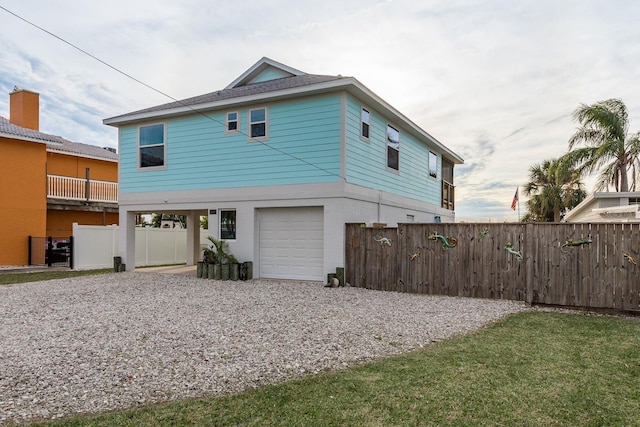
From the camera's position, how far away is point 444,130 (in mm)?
19047

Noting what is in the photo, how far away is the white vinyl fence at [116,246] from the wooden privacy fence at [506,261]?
10.9 metres

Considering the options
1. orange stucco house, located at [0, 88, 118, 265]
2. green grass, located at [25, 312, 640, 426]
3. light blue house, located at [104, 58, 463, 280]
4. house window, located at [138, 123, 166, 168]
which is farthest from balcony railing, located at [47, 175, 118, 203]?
green grass, located at [25, 312, 640, 426]

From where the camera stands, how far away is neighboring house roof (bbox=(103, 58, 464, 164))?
1076cm

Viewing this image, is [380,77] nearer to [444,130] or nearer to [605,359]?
[444,130]

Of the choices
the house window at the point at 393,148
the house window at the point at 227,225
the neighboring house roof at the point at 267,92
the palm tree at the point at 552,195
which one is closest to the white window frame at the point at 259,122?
the neighboring house roof at the point at 267,92

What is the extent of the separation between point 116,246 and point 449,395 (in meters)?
16.3

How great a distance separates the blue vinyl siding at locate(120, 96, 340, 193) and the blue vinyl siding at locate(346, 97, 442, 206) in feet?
2.14

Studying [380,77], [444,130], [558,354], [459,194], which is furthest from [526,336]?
[459,194]

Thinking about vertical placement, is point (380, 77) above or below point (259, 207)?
above

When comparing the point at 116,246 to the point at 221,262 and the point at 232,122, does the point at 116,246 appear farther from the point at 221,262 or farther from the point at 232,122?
the point at 232,122

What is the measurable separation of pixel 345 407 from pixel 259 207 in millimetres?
8796

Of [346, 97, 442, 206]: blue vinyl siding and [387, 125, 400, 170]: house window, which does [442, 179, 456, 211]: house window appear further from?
[387, 125, 400, 170]: house window

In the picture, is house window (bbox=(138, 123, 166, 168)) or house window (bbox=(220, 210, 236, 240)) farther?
house window (bbox=(138, 123, 166, 168))

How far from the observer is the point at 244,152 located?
12125 mm
